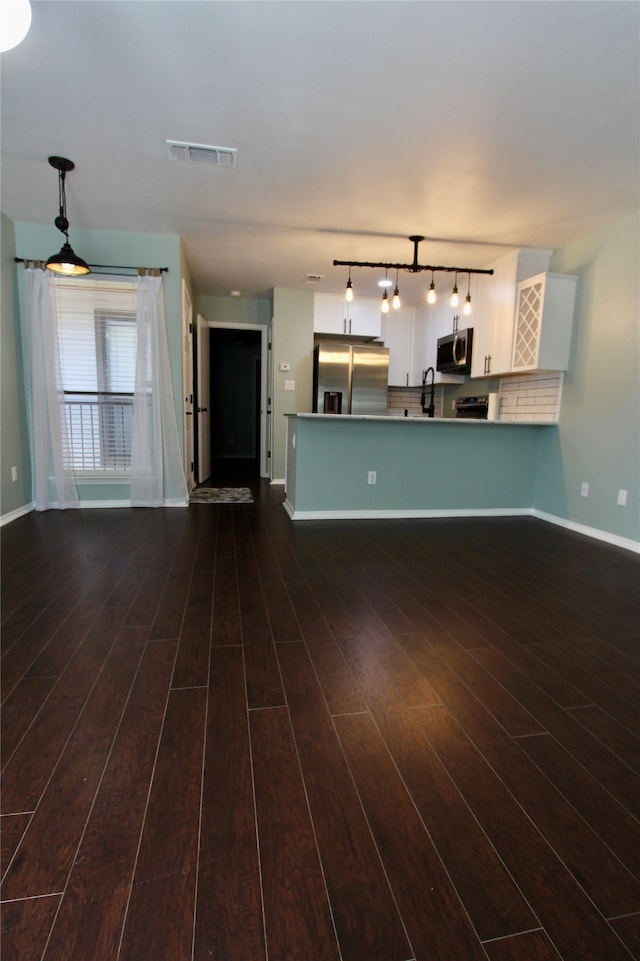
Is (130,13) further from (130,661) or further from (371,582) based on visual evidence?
(371,582)

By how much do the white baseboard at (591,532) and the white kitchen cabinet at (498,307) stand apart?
146cm

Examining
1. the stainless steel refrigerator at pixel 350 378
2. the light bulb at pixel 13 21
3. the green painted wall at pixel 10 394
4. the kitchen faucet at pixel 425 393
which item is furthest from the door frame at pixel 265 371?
the light bulb at pixel 13 21

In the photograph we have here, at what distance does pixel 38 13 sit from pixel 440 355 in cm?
458

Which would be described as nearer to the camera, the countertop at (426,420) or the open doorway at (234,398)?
the countertop at (426,420)

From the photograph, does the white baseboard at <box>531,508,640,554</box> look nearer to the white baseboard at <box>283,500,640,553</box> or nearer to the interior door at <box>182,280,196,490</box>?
the white baseboard at <box>283,500,640,553</box>

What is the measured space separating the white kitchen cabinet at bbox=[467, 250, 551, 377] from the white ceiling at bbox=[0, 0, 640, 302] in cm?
35

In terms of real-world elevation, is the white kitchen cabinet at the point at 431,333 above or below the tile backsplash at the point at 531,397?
above

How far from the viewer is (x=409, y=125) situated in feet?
7.67

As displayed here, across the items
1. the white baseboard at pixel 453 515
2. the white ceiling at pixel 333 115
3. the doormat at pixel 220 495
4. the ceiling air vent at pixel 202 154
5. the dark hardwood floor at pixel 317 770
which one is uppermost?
the white ceiling at pixel 333 115

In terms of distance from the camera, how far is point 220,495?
5000 millimetres

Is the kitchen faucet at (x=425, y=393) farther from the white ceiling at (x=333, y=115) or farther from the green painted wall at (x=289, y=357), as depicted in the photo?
the white ceiling at (x=333, y=115)

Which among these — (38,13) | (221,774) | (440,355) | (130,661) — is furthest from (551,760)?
(440,355)

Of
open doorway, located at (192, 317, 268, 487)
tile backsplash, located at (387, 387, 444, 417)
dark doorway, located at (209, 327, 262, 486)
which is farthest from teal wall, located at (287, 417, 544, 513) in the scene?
dark doorway, located at (209, 327, 262, 486)

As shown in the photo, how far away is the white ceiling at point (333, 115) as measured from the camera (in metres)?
1.76
